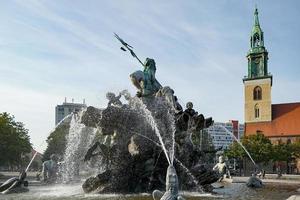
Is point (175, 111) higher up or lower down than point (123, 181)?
higher up

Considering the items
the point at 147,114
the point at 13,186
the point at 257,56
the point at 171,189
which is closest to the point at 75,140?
the point at 13,186

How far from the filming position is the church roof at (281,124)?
3553 inches

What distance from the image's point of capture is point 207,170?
Answer: 19.2 meters

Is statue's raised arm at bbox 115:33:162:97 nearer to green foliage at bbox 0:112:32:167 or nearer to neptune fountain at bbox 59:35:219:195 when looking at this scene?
neptune fountain at bbox 59:35:219:195

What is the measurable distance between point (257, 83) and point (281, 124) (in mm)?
9207

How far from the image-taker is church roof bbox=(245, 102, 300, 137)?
296ft

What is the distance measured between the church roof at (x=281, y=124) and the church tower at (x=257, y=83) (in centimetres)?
125

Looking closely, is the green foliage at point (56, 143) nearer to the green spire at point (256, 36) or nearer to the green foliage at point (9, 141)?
the green foliage at point (9, 141)

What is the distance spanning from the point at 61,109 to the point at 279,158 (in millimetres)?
135956

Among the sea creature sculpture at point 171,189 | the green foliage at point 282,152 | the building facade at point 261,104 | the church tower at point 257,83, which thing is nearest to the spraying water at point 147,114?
the sea creature sculpture at point 171,189

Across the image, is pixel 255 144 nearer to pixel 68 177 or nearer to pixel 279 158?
pixel 279 158

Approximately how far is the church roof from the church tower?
125 centimetres

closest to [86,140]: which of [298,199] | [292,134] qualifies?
[298,199]

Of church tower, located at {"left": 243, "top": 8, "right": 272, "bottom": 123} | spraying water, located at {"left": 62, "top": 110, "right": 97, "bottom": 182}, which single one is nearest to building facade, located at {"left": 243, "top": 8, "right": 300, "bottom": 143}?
church tower, located at {"left": 243, "top": 8, "right": 272, "bottom": 123}
